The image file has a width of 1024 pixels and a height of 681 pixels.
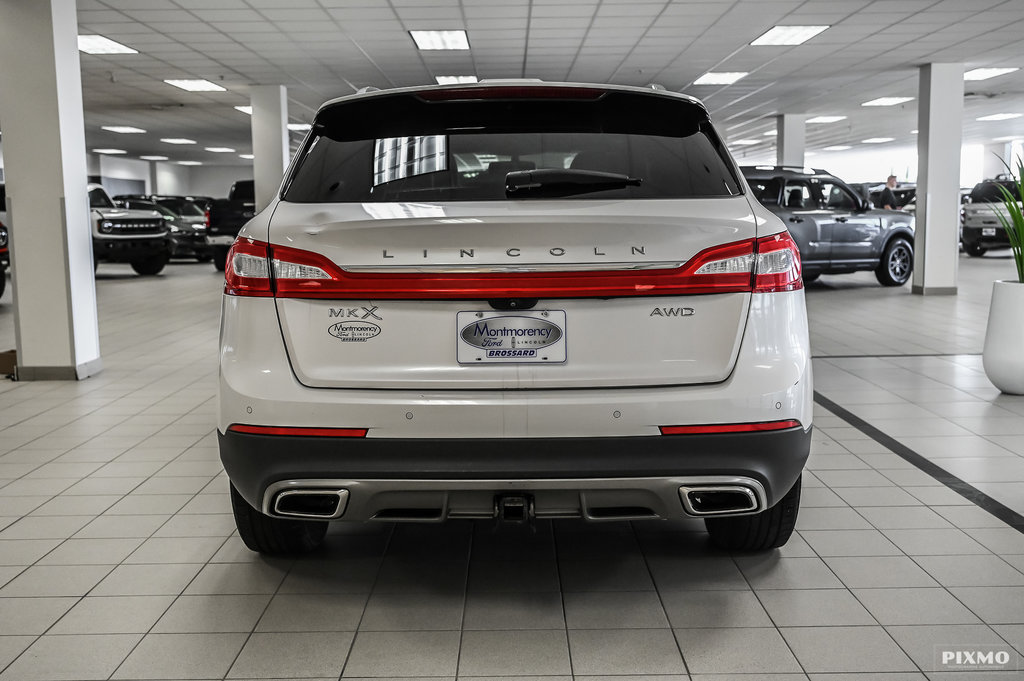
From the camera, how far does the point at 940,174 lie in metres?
Answer: 13.8

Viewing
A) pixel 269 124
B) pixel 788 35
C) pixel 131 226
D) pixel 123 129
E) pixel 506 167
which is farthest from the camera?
pixel 123 129

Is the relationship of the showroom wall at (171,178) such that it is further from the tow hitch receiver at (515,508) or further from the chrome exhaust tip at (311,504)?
the tow hitch receiver at (515,508)

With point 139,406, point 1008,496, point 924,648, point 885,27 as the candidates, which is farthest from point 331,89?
point 924,648

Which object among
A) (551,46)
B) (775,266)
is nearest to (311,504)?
(775,266)

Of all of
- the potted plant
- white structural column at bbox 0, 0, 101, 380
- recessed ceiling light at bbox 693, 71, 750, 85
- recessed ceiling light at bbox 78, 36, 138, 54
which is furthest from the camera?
recessed ceiling light at bbox 693, 71, 750, 85

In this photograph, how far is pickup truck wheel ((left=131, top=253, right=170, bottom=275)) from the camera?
62.1ft

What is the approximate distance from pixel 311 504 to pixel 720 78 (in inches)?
561

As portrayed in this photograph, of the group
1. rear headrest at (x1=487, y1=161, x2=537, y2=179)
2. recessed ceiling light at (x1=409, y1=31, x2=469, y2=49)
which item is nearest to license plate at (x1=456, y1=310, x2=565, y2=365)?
rear headrest at (x1=487, y1=161, x2=537, y2=179)

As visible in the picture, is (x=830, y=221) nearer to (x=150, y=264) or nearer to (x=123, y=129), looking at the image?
(x=150, y=264)

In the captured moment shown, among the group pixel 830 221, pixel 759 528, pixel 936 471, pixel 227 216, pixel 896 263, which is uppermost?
pixel 227 216

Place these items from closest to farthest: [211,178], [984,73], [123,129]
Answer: [984,73] → [123,129] → [211,178]

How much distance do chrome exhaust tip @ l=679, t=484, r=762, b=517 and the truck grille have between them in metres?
17.1

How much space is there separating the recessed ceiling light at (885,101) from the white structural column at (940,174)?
521 cm

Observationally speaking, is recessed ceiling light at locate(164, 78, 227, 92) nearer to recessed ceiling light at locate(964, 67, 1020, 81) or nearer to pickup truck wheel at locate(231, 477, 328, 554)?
recessed ceiling light at locate(964, 67, 1020, 81)
